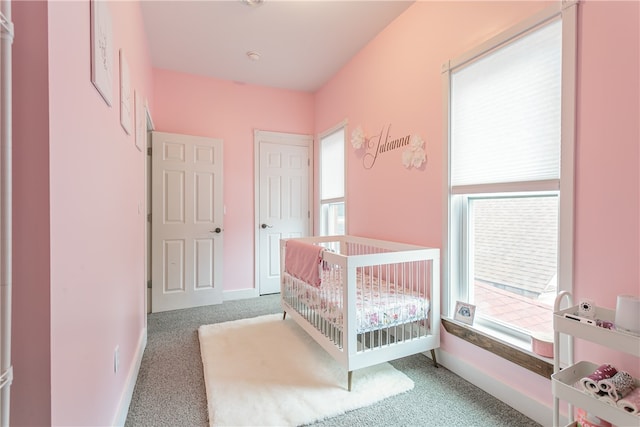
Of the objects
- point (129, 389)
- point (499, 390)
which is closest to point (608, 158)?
point (499, 390)

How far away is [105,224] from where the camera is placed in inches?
52.6

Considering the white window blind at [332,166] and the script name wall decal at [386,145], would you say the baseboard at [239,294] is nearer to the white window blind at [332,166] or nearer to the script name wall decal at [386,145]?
the white window blind at [332,166]

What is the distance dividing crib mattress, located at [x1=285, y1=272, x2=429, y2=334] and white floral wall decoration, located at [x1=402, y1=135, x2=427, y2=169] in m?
0.97

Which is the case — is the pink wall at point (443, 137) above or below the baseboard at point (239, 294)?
above

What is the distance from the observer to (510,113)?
66.1 inches

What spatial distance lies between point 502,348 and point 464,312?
0.30m

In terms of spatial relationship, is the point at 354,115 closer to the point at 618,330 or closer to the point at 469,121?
the point at 469,121

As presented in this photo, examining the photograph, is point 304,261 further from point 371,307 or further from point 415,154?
point 415,154

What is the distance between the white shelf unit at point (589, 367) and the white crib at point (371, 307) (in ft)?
2.81

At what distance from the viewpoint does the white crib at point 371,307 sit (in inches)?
71.2

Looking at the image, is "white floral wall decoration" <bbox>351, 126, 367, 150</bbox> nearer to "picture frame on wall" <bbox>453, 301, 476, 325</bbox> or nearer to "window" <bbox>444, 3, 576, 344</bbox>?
"window" <bbox>444, 3, 576, 344</bbox>

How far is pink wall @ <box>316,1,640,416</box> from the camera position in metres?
1.23

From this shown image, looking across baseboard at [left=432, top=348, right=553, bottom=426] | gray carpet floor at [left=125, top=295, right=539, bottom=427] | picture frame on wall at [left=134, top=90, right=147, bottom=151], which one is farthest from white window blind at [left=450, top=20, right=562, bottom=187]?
picture frame on wall at [left=134, top=90, right=147, bottom=151]

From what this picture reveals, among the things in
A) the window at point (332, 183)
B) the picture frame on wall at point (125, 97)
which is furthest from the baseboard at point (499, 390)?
the picture frame on wall at point (125, 97)
